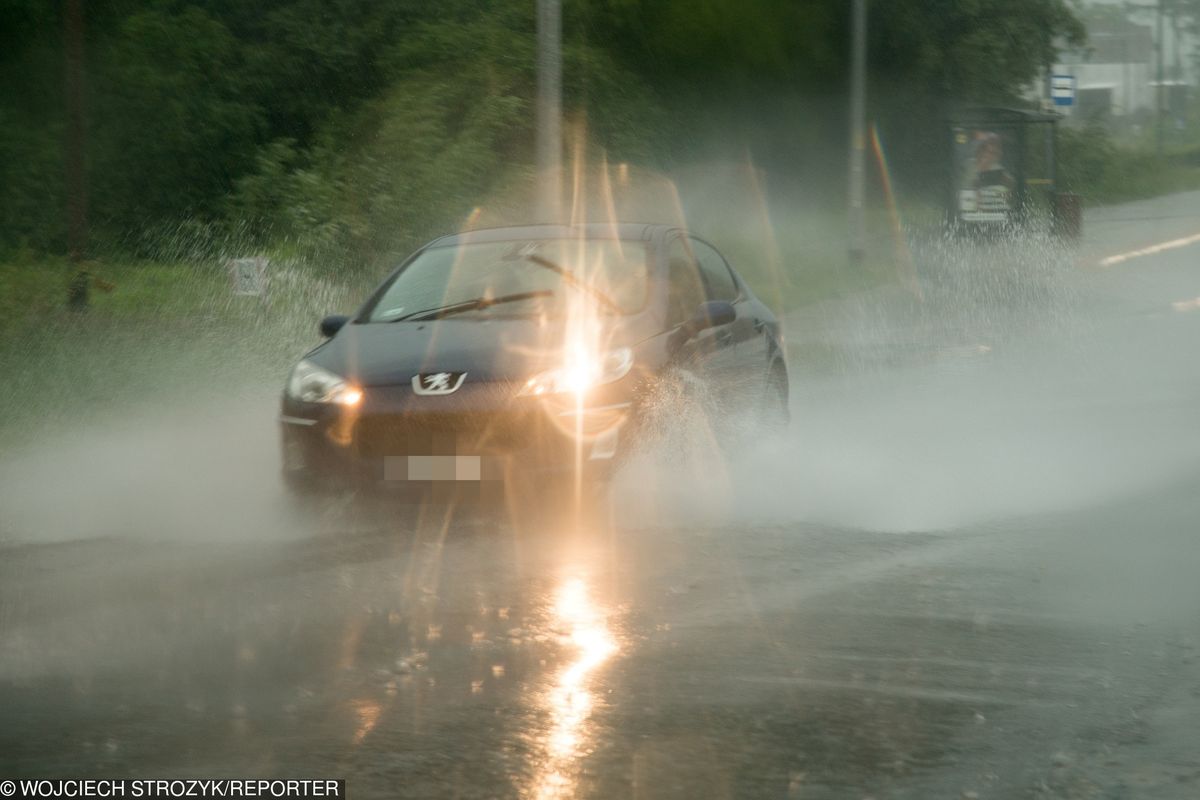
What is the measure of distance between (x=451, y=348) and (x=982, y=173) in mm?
25891

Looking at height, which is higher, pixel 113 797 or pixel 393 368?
pixel 393 368

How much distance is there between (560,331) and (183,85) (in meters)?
26.1

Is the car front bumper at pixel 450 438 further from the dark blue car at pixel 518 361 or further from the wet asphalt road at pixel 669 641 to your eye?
the wet asphalt road at pixel 669 641

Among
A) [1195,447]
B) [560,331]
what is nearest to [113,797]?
[560,331]

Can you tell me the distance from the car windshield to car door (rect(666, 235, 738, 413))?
0.20m

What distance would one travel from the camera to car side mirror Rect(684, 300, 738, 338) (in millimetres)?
9352

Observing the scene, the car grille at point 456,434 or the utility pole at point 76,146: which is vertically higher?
the utility pole at point 76,146

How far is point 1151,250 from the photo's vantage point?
32.9 m

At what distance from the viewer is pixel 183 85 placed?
109 feet

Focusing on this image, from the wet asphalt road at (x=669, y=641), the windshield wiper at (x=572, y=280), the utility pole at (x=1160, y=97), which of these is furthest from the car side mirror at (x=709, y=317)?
the utility pole at (x=1160, y=97)

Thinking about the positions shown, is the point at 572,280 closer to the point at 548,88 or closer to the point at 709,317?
the point at 709,317

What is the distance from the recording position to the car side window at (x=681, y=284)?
941 centimetres

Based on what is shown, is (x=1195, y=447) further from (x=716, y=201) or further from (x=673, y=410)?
(x=716, y=201)

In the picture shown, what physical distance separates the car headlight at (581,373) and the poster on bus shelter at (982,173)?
25.4 meters
